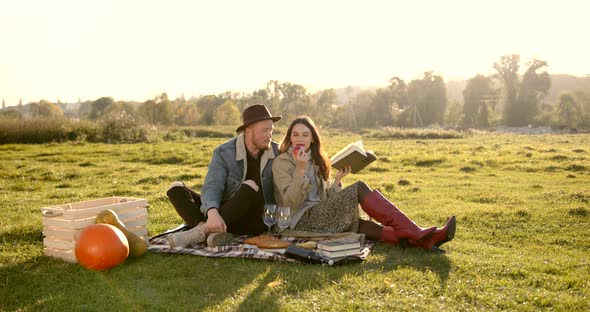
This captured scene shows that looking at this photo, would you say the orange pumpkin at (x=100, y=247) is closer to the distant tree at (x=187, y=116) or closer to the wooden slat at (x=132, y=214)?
the wooden slat at (x=132, y=214)

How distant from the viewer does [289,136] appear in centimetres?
774

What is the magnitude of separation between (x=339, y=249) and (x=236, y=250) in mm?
1356

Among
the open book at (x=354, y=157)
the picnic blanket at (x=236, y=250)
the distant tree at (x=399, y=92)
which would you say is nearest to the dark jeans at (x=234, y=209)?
the picnic blanket at (x=236, y=250)

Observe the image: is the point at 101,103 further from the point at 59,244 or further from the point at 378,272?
the point at 378,272

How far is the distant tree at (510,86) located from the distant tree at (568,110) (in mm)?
5300

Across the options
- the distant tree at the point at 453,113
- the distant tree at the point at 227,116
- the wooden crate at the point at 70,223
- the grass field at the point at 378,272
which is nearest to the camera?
the grass field at the point at 378,272

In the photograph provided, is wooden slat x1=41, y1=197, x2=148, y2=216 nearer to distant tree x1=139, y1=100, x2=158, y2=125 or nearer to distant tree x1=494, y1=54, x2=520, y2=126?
distant tree x1=139, y1=100, x2=158, y2=125

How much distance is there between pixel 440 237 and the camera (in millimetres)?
6973

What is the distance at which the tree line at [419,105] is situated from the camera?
229ft

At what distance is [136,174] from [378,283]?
515 inches


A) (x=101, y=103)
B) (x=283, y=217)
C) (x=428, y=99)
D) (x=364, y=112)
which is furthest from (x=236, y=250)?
(x=101, y=103)

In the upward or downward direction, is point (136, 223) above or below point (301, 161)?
below

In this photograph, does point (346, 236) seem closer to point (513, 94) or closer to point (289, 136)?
point (289, 136)

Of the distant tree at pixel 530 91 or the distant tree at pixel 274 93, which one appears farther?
the distant tree at pixel 274 93
